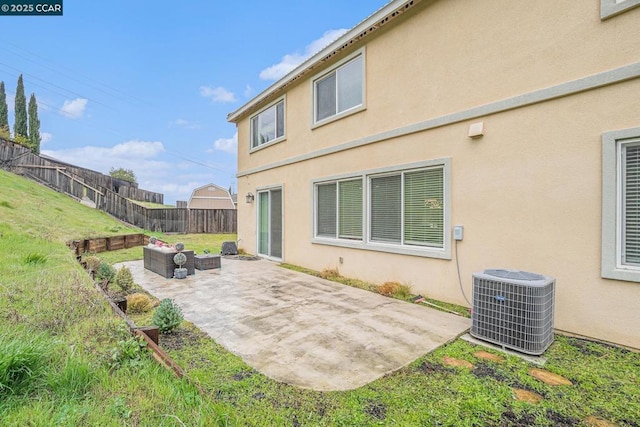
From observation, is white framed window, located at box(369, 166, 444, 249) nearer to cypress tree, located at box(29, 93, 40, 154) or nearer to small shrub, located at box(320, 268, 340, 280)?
small shrub, located at box(320, 268, 340, 280)

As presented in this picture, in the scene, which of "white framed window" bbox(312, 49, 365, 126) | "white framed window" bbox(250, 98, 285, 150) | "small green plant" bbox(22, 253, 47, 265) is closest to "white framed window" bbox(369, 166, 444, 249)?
"white framed window" bbox(312, 49, 365, 126)

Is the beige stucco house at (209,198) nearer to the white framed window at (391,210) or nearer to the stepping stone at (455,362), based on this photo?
the white framed window at (391,210)

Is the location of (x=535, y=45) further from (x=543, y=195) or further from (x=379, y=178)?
(x=379, y=178)

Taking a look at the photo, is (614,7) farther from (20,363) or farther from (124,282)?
(124,282)

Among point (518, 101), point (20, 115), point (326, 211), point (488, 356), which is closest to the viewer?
point (488, 356)

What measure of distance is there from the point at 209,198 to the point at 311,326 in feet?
77.9

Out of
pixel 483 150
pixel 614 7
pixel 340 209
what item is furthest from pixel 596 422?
pixel 340 209

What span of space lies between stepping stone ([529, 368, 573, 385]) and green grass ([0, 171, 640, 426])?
0.24 ft

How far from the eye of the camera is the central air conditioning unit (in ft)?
10.6

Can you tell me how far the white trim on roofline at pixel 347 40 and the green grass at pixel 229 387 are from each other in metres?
5.77

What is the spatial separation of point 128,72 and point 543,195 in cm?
2953

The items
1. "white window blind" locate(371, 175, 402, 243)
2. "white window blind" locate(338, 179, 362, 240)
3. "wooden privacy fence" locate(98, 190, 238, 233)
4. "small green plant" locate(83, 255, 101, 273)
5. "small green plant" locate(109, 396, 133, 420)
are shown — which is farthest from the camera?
"wooden privacy fence" locate(98, 190, 238, 233)

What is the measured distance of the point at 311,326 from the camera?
407 cm

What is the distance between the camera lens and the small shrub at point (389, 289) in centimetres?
552
